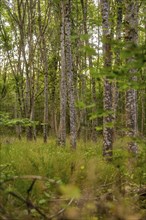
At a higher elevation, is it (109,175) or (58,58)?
(58,58)

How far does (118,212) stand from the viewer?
8.55 feet

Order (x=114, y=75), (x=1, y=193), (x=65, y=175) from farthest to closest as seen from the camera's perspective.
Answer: (x=65, y=175) → (x=1, y=193) → (x=114, y=75)

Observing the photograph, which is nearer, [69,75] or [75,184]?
[75,184]

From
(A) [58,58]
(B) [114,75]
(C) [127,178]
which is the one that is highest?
(A) [58,58]

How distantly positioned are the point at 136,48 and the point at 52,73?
56.8 feet

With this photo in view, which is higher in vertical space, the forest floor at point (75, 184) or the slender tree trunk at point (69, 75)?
the slender tree trunk at point (69, 75)

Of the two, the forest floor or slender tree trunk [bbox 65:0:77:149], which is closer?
the forest floor

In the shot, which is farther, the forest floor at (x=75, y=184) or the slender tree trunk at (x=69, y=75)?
the slender tree trunk at (x=69, y=75)

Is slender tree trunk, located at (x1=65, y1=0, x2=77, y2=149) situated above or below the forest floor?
above

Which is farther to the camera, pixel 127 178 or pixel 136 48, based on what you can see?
pixel 127 178

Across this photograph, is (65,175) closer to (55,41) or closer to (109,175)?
(109,175)

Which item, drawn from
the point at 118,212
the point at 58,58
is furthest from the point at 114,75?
the point at 58,58

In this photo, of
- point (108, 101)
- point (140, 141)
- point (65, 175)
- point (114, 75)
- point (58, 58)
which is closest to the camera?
point (114, 75)

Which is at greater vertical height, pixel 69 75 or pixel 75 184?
pixel 69 75
